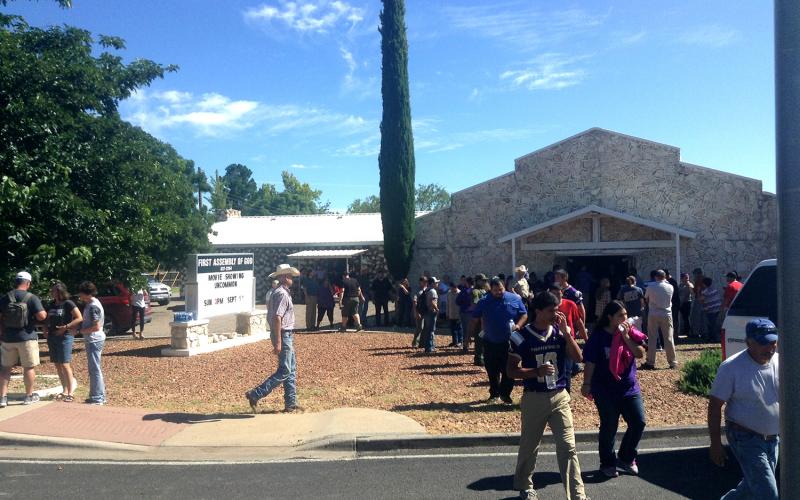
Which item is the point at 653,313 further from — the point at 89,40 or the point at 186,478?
the point at 89,40

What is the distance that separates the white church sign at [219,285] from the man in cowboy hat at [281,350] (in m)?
Answer: 6.69

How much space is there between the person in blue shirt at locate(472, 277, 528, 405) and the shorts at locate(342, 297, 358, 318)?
953cm

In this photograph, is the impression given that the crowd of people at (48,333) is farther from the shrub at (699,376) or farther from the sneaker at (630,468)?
the shrub at (699,376)

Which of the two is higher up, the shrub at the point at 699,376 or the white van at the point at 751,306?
the white van at the point at 751,306

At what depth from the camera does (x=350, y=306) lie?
712 inches

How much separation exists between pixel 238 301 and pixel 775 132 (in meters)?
15.2

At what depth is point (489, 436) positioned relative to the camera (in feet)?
23.6

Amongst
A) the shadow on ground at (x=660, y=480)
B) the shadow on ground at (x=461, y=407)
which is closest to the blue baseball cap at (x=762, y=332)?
the shadow on ground at (x=660, y=480)

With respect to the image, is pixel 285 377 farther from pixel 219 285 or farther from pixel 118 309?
pixel 118 309

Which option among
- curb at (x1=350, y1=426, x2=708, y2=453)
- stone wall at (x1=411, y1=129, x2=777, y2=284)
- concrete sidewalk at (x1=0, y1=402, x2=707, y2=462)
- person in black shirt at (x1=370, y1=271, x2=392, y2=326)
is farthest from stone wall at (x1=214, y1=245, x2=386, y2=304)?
curb at (x1=350, y1=426, x2=708, y2=453)

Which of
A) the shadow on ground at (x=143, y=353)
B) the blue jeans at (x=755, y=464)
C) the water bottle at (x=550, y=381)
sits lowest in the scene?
the shadow on ground at (x=143, y=353)

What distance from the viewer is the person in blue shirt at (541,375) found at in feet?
16.8

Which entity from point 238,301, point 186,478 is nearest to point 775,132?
point 186,478

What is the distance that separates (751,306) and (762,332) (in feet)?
9.30
